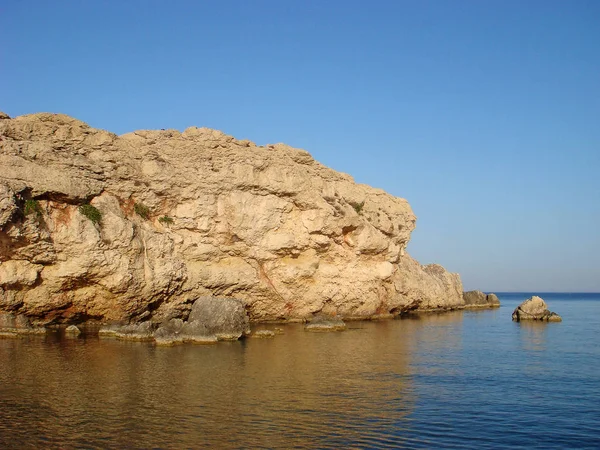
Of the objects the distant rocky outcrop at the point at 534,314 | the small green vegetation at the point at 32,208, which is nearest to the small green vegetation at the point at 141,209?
the small green vegetation at the point at 32,208

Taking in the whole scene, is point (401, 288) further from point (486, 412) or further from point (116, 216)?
point (486, 412)

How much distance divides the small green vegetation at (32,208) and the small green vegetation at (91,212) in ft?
8.98

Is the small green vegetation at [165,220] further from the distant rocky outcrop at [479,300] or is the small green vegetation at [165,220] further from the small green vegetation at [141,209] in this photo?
the distant rocky outcrop at [479,300]

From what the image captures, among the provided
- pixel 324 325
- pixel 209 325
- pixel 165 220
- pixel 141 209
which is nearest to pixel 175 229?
pixel 165 220

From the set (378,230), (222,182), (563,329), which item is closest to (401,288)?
(378,230)

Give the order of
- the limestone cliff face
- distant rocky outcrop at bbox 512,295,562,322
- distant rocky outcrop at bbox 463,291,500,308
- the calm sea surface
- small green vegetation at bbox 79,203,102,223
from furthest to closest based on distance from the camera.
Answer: distant rocky outcrop at bbox 463,291,500,308 → distant rocky outcrop at bbox 512,295,562,322 → small green vegetation at bbox 79,203,102,223 → the limestone cliff face → the calm sea surface

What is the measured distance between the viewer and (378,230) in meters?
55.5

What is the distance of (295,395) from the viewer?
20938mm

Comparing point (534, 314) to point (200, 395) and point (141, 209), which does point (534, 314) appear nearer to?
point (141, 209)

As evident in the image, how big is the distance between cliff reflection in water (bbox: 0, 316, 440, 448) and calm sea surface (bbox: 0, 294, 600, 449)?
0.19 ft

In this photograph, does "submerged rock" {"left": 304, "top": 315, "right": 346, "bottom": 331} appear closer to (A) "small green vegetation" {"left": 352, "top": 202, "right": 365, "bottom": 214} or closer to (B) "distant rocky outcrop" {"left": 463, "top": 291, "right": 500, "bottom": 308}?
(A) "small green vegetation" {"left": 352, "top": 202, "right": 365, "bottom": 214}

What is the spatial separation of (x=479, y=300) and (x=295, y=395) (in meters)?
75.5

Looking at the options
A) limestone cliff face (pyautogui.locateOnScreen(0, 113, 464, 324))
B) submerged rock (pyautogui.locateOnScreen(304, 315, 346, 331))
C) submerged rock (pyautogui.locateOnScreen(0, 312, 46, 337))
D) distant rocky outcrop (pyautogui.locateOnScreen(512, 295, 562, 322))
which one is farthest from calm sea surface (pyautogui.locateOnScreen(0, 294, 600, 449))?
distant rocky outcrop (pyautogui.locateOnScreen(512, 295, 562, 322))

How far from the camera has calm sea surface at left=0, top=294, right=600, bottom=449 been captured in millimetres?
15789
